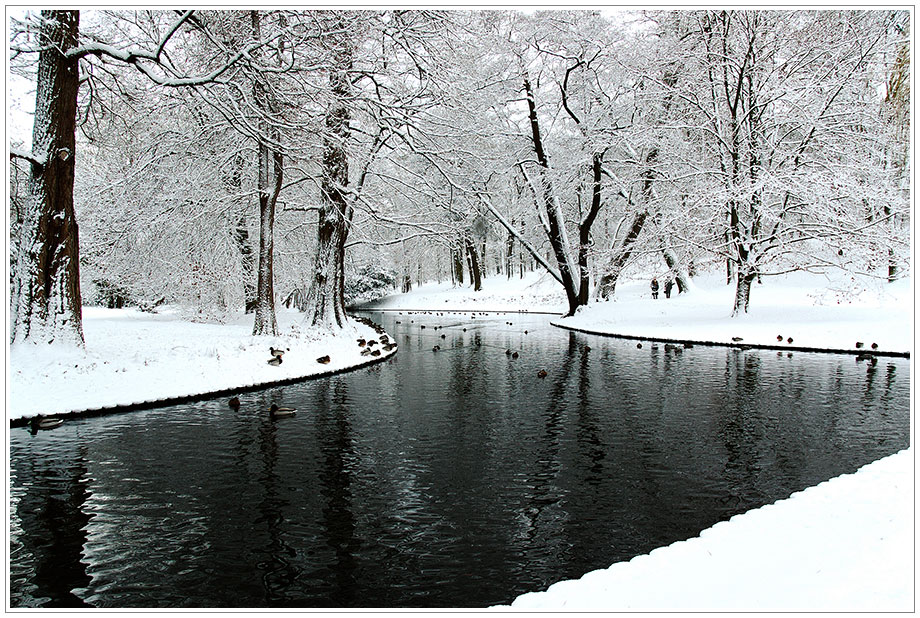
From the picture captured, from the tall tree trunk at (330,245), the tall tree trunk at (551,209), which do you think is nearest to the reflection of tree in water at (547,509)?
the tall tree trunk at (330,245)

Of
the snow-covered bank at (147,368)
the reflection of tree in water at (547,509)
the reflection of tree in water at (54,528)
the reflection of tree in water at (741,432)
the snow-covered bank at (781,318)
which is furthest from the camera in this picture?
the snow-covered bank at (781,318)

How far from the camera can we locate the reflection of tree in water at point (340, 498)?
15.6ft

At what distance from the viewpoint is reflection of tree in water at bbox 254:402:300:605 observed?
467 centimetres

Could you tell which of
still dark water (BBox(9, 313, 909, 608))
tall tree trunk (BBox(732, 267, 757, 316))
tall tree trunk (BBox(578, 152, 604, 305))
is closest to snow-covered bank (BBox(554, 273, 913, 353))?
tall tree trunk (BBox(732, 267, 757, 316))

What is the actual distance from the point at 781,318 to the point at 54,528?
2488 centimetres

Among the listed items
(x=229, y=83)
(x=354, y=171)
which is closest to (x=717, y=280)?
(x=354, y=171)

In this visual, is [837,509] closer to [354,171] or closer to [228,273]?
[228,273]

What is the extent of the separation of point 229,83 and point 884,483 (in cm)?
1282

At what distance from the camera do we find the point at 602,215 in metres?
41.5

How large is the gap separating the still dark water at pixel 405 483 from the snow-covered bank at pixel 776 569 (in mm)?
644

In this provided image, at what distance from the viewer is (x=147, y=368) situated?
12.7 metres

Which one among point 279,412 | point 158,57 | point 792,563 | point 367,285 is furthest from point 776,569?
point 367,285

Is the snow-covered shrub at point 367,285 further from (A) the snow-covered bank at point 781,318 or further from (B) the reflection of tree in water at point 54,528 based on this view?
(B) the reflection of tree in water at point 54,528

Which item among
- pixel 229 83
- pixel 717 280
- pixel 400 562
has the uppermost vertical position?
pixel 229 83
